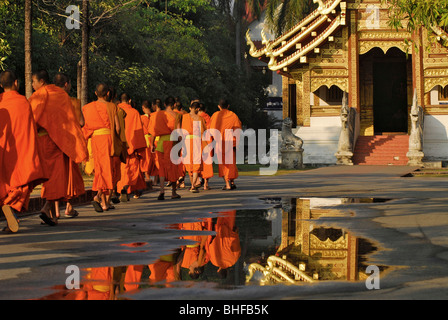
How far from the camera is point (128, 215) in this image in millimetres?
12227

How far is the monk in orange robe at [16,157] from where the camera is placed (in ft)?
32.9

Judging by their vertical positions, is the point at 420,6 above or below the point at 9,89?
above

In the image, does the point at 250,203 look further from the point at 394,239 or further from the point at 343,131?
the point at 343,131

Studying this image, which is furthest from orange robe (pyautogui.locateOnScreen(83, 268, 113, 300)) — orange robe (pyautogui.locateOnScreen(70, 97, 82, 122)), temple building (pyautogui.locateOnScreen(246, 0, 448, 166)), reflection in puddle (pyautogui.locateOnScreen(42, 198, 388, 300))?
temple building (pyautogui.locateOnScreen(246, 0, 448, 166))

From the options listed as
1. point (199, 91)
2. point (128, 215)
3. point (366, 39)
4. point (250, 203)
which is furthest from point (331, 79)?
point (128, 215)

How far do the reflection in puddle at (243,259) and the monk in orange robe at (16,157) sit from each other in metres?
1.86

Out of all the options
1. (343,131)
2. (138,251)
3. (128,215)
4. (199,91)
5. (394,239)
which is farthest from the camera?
(199,91)

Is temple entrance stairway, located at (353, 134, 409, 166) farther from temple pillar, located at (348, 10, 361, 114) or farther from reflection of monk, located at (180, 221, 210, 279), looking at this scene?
reflection of monk, located at (180, 221, 210, 279)

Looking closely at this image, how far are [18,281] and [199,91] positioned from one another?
31.8 m

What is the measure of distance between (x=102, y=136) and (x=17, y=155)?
10.6ft

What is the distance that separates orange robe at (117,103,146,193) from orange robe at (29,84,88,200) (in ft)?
12.6

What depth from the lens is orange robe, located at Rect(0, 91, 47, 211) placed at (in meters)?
10.0

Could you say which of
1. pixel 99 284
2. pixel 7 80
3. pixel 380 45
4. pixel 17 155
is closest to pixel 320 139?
pixel 380 45

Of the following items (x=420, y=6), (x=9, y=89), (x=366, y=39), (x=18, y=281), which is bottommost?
(x=18, y=281)
